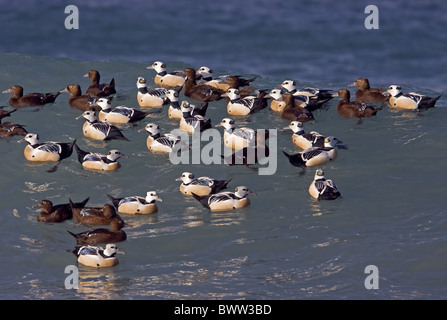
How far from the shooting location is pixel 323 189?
75.3 feet

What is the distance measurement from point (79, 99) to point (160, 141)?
14.9ft

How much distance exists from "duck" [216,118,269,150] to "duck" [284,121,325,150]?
Answer: 0.80 metres

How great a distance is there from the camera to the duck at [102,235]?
21.2 m

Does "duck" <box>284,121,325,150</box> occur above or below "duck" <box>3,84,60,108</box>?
below

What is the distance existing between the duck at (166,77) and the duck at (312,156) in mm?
7724

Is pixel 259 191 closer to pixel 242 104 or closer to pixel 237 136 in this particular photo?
pixel 237 136

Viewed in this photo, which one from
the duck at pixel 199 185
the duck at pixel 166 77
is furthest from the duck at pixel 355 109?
the duck at pixel 199 185

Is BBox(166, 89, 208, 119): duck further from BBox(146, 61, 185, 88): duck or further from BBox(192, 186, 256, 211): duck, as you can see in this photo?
BBox(192, 186, 256, 211): duck

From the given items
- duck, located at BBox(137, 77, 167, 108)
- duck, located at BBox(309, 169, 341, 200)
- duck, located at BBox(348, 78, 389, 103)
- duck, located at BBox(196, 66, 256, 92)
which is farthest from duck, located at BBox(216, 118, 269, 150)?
duck, located at BBox(348, 78, 389, 103)

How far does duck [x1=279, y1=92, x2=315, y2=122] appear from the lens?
2825 cm

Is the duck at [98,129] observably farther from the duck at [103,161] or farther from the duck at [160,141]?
the duck at [103,161]

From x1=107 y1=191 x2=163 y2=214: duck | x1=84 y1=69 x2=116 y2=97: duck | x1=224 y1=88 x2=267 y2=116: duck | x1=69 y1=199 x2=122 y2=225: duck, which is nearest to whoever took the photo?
x1=69 y1=199 x2=122 y2=225: duck

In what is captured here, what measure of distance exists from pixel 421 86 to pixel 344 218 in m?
14.1

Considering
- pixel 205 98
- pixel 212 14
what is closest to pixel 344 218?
pixel 205 98
